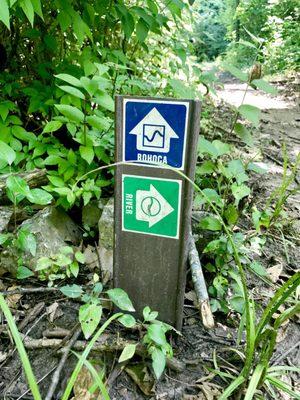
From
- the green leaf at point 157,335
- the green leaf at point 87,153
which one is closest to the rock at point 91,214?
the green leaf at point 87,153

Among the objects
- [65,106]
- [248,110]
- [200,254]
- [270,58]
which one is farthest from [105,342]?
[270,58]

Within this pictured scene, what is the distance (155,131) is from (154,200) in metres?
Result: 0.27

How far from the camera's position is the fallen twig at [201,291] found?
1.41 meters

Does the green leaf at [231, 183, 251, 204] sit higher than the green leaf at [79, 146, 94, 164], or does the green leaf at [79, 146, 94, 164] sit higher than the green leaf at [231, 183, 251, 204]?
the green leaf at [79, 146, 94, 164]

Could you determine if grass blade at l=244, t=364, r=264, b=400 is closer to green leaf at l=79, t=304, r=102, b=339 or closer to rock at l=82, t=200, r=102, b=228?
green leaf at l=79, t=304, r=102, b=339

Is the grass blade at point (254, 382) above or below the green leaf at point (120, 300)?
below

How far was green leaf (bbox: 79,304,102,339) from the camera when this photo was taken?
50.9 inches

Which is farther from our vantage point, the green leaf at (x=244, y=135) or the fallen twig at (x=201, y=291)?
the green leaf at (x=244, y=135)

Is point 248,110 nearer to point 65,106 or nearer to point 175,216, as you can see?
point 175,216

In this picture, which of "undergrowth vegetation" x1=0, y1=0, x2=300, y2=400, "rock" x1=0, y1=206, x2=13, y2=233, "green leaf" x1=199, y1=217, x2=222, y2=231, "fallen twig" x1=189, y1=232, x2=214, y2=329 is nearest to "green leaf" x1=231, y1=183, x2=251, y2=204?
"undergrowth vegetation" x1=0, y1=0, x2=300, y2=400

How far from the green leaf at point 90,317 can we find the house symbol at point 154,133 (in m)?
0.64

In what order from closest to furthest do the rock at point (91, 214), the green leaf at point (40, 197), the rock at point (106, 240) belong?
the green leaf at point (40, 197), the rock at point (106, 240), the rock at point (91, 214)

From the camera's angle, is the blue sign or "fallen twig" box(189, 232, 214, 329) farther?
"fallen twig" box(189, 232, 214, 329)

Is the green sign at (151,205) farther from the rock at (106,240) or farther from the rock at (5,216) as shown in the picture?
the rock at (5,216)
